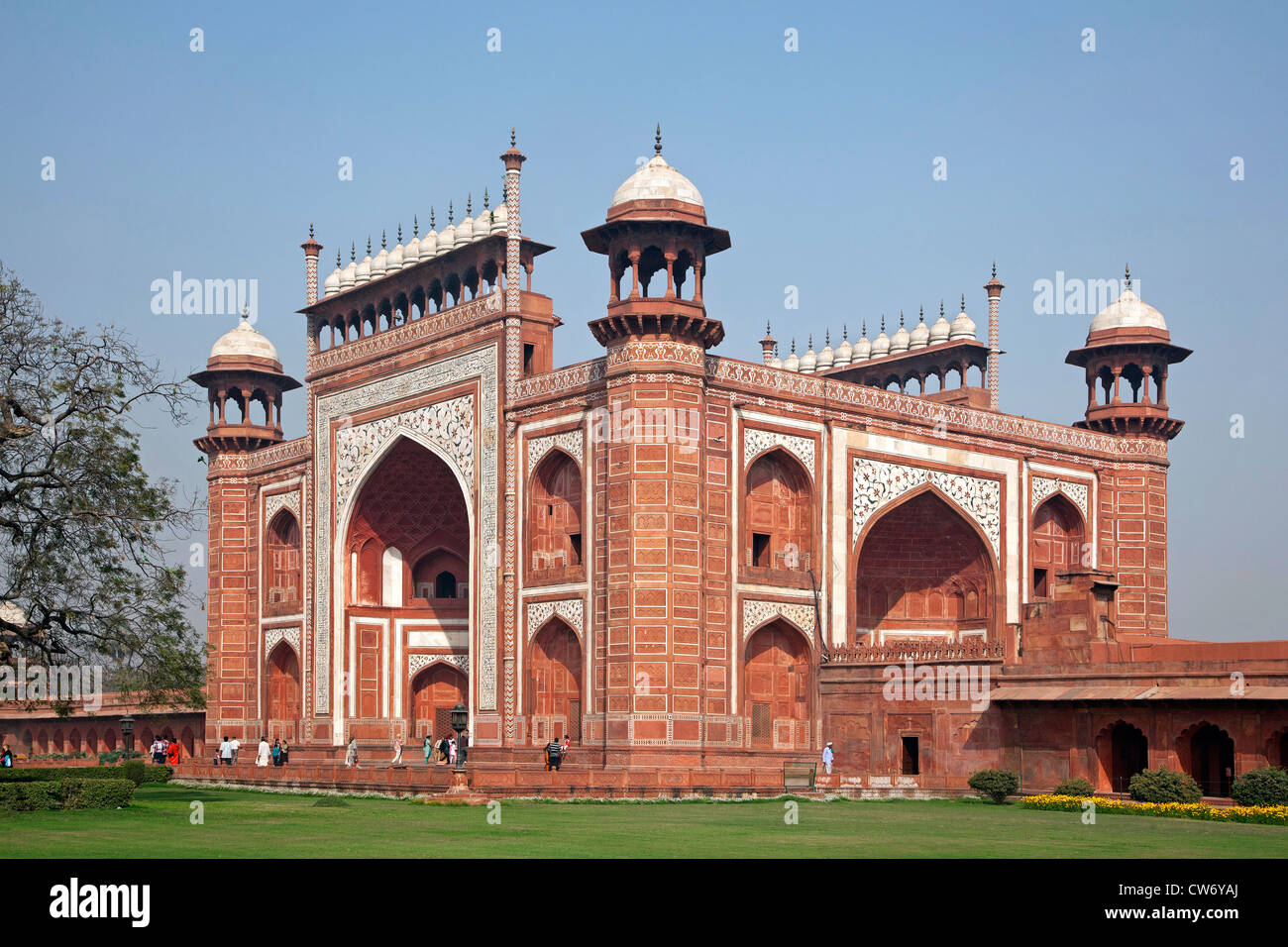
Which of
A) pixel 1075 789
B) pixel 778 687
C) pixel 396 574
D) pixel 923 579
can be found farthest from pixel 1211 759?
pixel 396 574

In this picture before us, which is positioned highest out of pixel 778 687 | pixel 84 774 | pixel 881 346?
pixel 881 346

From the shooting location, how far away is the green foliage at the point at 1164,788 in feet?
81.9

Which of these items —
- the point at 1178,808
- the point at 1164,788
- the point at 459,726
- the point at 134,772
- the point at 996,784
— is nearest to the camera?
the point at 1178,808

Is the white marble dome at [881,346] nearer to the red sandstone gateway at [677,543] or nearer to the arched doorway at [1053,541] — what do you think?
the red sandstone gateway at [677,543]

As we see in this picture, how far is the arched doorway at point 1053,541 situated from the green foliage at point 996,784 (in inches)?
548

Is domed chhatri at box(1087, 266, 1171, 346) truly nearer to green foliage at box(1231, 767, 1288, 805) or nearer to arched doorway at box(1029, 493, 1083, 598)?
arched doorway at box(1029, 493, 1083, 598)

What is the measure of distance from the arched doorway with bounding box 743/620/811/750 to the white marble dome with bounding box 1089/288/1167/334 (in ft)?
44.1

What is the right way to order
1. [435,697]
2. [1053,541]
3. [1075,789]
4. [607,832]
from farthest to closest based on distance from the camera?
1. [435,697]
2. [1053,541]
3. [1075,789]
4. [607,832]

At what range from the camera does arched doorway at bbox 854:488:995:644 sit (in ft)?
127

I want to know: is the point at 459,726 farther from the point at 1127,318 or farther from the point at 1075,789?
the point at 1127,318

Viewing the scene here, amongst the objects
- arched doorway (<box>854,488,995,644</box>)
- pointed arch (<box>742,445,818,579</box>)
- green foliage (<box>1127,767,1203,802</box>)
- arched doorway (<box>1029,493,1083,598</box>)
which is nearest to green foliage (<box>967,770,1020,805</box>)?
green foliage (<box>1127,767,1203,802</box>)

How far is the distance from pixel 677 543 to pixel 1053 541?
1383cm

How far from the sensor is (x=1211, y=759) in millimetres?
28469
